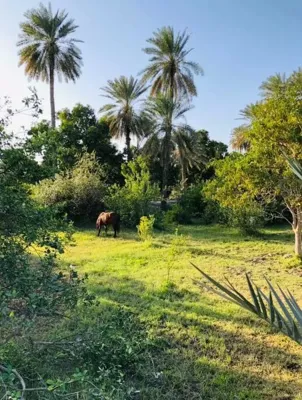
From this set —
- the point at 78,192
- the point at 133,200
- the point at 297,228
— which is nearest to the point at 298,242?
the point at 297,228

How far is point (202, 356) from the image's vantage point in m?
4.28

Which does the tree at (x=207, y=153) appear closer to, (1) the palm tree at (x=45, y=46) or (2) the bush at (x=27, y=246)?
(1) the palm tree at (x=45, y=46)

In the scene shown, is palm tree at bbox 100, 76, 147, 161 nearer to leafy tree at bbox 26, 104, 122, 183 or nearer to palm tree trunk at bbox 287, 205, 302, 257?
leafy tree at bbox 26, 104, 122, 183

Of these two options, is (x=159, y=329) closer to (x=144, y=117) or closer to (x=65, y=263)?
(x=65, y=263)

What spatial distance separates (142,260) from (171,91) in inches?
623

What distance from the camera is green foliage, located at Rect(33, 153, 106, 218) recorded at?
16.6 meters

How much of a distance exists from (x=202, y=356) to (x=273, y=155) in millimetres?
5669

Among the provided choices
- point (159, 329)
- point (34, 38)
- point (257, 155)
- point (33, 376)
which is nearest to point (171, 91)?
point (34, 38)

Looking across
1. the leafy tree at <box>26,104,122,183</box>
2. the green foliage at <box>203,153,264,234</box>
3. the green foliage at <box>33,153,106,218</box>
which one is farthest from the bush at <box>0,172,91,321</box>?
the leafy tree at <box>26,104,122,183</box>

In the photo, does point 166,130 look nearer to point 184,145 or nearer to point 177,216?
point 184,145

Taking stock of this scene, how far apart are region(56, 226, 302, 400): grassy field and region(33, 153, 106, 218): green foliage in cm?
616

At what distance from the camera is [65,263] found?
8539mm

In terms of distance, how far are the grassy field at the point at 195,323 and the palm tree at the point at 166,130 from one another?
11486 mm

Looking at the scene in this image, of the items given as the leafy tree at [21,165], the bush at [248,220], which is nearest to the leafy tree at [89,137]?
the bush at [248,220]
